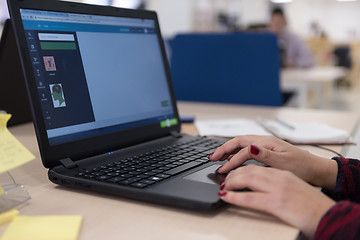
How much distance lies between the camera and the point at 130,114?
0.82 m

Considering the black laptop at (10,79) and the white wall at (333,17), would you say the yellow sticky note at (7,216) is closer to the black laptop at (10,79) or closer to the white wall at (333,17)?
the black laptop at (10,79)

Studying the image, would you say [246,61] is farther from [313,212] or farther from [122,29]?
[313,212]

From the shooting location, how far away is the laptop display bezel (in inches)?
24.3

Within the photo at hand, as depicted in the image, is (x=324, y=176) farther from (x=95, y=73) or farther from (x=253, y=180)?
(x=95, y=73)

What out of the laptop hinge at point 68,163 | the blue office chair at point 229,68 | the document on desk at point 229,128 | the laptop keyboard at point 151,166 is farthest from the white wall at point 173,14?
the laptop hinge at point 68,163

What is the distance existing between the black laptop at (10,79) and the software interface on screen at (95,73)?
0.32m

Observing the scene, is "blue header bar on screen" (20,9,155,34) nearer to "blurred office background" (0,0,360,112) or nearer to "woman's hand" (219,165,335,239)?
"woman's hand" (219,165,335,239)

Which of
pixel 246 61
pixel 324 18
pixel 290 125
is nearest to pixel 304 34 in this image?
pixel 324 18

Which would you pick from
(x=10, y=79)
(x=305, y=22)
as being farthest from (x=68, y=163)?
(x=305, y=22)

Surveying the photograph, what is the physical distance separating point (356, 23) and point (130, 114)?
39.1 feet

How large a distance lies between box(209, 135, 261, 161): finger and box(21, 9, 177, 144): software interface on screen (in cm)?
22

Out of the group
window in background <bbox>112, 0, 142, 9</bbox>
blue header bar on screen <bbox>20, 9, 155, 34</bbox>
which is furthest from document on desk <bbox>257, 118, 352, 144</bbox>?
window in background <bbox>112, 0, 142, 9</bbox>

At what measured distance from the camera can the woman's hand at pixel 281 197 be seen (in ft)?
1.53

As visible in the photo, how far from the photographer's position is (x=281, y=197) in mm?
480
